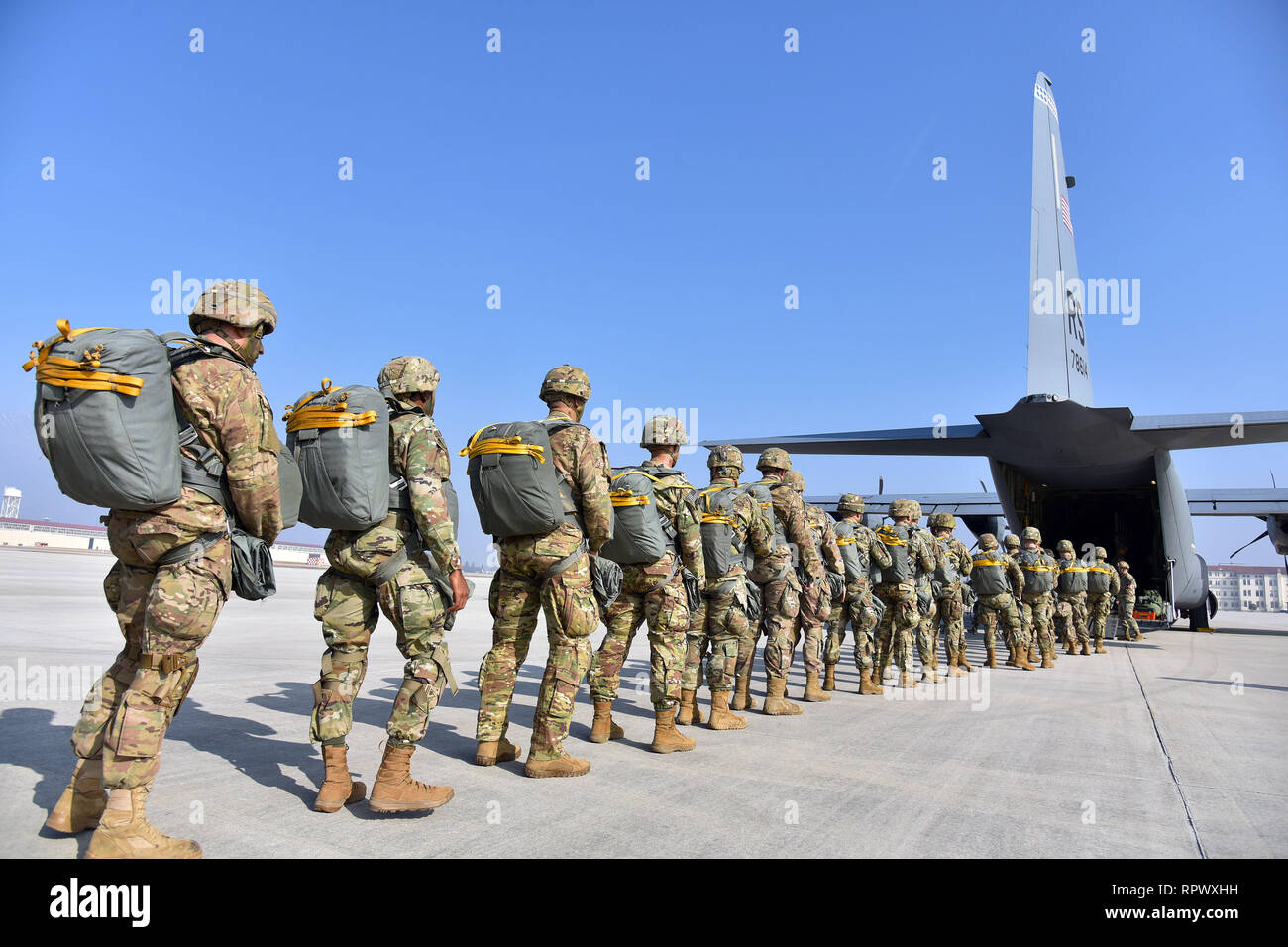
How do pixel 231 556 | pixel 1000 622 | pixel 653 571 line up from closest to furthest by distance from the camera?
pixel 231 556, pixel 653 571, pixel 1000 622

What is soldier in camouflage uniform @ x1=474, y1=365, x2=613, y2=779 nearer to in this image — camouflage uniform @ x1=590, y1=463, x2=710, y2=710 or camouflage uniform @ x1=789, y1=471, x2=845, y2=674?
camouflage uniform @ x1=590, y1=463, x2=710, y2=710

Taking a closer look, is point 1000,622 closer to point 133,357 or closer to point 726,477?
point 726,477

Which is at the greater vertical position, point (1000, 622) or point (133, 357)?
point (133, 357)

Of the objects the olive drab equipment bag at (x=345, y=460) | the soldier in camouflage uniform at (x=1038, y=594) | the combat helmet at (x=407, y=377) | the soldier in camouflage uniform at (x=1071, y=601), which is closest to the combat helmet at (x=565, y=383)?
the combat helmet at (x=407, y=377)

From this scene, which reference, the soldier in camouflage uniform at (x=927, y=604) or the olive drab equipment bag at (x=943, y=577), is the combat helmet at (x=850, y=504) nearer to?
Result: the soldier in camouflage uniform at (x=927, y=604)

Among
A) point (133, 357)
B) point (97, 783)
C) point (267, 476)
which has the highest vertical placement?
point (133, 357)

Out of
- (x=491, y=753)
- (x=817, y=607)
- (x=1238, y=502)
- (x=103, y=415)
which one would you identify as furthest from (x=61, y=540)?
(x=1238, y=502)

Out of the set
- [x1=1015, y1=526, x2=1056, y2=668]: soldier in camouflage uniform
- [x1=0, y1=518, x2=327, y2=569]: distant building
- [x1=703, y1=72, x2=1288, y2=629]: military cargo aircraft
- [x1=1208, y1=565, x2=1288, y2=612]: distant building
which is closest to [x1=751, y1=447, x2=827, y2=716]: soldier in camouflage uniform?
[x1=1015, y1=526, x2=1056, y2=668]: soldier in camouflage uniform

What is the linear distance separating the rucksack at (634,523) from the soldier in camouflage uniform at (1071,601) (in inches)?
434

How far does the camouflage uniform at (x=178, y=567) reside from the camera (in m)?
2.62

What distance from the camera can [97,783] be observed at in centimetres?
287

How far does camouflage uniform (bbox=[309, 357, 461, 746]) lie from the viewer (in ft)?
11.1
